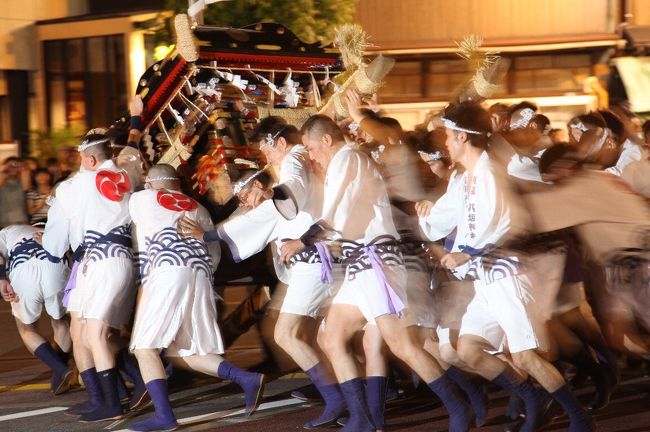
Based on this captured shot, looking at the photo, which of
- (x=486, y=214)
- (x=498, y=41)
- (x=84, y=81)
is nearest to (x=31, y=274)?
(x=486, y=214)

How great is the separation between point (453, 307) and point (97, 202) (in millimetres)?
2441

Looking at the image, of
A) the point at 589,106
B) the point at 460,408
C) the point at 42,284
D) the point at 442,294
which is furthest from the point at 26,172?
the point at 589,106

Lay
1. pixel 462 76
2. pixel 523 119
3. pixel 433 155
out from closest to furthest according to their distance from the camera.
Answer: pixel 433 155 → pixel 523 119 → pixel 462 76

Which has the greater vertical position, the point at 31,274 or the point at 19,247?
the point at 19,247

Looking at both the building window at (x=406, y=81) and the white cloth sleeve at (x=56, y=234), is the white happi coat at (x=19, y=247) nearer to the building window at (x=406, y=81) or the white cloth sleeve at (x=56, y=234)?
the white cloth sleeve at (x=56, y=234)

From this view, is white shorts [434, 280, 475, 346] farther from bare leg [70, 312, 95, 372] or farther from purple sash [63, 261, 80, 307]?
purple sash [63, 261, 80, 307]

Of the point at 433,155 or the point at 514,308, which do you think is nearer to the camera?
the point at 514,308

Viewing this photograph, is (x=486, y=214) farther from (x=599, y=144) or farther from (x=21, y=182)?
(x=21, y=182)

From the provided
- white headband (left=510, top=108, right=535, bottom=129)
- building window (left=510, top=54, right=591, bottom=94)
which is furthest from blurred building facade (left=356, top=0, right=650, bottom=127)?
white headband (left=510, top=108, right=535, bottom=129)

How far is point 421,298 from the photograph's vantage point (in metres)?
7.00

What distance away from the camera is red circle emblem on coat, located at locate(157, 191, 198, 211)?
6973mm

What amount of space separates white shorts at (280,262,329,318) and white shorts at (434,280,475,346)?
2.45ft

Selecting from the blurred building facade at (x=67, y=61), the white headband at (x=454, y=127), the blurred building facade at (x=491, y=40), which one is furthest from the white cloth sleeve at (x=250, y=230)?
the blurred building facade at (x=67, y=61)

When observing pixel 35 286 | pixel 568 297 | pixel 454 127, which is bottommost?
pixel 35 286
